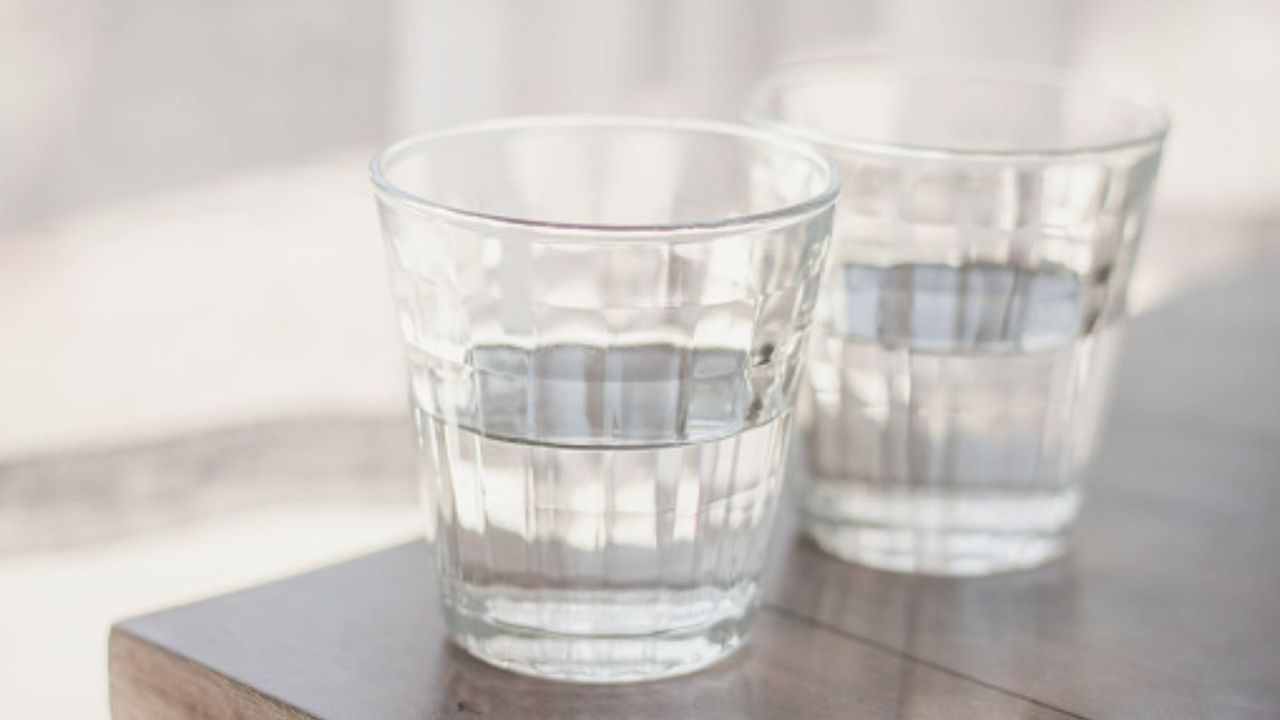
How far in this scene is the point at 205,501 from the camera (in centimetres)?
164

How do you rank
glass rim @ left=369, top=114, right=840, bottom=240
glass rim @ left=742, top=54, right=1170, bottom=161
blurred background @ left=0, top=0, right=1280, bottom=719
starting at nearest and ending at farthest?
glass rim @ left=369, top=114, right=840, bottom=240
glass rim @ left=742, top=54, right=1170, bottom=161
blurred background @ left=0, top=0, right=1280, bottom=719

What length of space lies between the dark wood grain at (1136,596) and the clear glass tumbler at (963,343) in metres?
0.02

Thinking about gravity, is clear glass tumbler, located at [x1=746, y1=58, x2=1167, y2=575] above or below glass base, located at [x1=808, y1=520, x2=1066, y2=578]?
above

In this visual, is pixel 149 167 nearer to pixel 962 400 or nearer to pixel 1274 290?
pixel 1274 290

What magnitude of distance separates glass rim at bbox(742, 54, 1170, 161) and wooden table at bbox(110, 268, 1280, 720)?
0.13 meters

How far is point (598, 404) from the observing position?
1.44 feet

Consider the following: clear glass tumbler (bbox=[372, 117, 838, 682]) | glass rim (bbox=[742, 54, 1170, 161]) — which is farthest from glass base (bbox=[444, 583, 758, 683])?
glass rim (bbox=[742, 54, 1170, 161])

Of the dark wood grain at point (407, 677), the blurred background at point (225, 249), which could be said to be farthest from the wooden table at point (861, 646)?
the blurred background at point (225, 249)

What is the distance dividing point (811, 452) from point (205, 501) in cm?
115

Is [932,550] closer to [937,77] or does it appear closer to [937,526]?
[937,526]

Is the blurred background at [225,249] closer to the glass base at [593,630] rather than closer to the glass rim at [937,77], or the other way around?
the glass rim at [937,77]

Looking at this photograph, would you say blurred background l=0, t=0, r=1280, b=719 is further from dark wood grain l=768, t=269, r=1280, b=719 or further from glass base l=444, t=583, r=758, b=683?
glass base l=444, t=583, r=758, b=683

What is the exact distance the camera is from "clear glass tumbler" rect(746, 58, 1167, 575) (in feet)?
1.76

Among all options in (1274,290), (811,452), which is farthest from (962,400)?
(1274,290)
